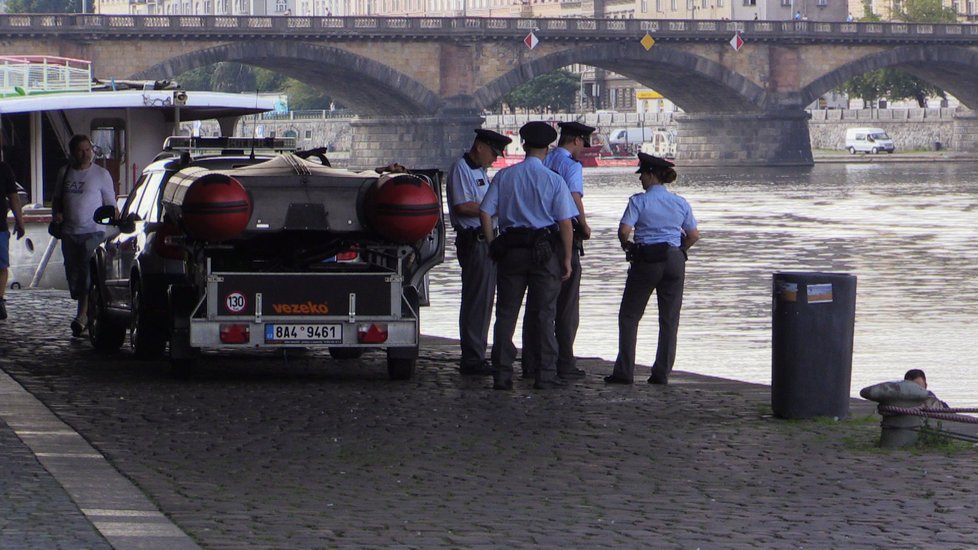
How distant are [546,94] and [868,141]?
33.3 meters

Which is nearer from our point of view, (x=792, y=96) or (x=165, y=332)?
(x=165, y=332)

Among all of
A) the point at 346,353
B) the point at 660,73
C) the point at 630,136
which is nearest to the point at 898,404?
the point at 346,353

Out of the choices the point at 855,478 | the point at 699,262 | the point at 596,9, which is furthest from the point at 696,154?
the point at 855,478

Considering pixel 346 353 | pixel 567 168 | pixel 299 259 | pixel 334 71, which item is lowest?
pixel 346 353

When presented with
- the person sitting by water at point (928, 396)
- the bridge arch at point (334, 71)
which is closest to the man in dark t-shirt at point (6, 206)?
the person sitting by water at point (928, 396)

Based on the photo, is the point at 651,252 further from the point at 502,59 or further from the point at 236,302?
the point at 502,59

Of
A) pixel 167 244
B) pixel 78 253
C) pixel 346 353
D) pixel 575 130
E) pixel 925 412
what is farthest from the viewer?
pixel 78 253

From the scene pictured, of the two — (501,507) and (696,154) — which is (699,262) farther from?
(696,154)

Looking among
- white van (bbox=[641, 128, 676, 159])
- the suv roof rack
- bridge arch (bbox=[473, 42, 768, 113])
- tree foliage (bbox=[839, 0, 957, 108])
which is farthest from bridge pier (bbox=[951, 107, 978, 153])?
the suv roof rack

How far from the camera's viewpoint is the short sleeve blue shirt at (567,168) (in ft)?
38.3

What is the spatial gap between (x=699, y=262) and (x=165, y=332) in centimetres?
1643

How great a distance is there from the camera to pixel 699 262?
93.3ft

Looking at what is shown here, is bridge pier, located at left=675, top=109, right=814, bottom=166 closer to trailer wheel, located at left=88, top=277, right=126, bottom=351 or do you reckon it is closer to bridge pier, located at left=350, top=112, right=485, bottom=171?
bridge pier, located at left=350, top=112, right=485, bottom=171

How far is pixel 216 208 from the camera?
10.9 meters
